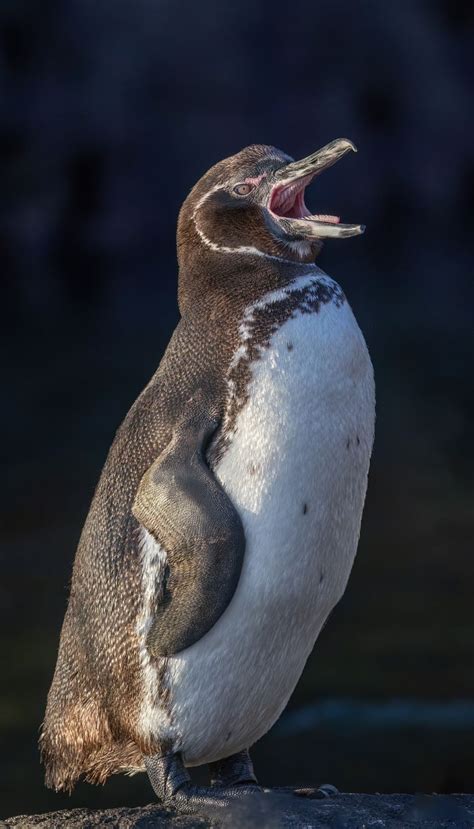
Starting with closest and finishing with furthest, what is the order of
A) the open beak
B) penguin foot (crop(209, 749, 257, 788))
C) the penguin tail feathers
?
the open beak < the penguin tail feathers < penguin foot (crop(209, 749, 257, 788))

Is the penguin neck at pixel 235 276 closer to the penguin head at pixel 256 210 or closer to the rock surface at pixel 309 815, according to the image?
the penguin head at pixel 256 210

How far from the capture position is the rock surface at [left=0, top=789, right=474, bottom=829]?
2193 millimetres

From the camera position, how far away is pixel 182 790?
91.2 inches

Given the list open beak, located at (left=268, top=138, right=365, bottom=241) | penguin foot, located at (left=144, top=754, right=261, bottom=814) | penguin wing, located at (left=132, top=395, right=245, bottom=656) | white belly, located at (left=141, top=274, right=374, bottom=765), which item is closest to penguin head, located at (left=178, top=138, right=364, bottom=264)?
open beak, located at (left=268, top=138, right=365, bottom=241)

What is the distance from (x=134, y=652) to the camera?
7.69 feet

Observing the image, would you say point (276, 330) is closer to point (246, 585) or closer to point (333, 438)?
point (333, 438)

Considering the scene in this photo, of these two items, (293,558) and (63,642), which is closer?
(293,558)

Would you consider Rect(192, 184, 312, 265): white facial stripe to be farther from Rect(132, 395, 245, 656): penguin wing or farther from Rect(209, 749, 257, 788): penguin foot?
Rect(209, 749, 257, 788): penguin foot

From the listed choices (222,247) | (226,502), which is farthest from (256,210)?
(226,502)

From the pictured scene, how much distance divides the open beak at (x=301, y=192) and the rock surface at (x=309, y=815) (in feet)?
3.36

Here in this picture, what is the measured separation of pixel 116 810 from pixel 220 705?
273mm

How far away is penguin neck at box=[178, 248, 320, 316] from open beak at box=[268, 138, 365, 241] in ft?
0.21

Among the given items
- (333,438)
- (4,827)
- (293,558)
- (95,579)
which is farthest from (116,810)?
(333,438)

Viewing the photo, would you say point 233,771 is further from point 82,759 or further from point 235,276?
point 235,276
